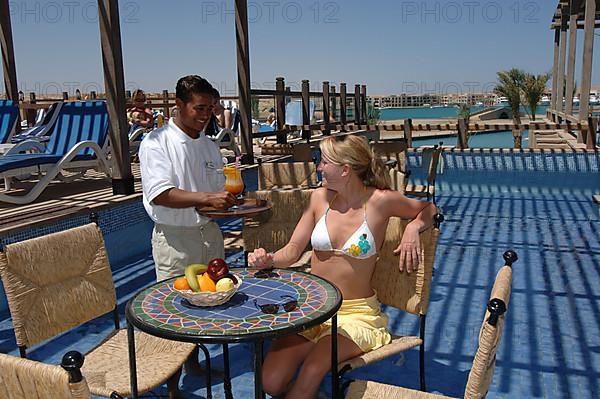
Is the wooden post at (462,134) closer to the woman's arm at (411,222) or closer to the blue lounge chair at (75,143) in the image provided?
the blue lounge chair at (75,143)

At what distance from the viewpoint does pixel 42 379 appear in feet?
3.41

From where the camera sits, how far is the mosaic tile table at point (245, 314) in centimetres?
163

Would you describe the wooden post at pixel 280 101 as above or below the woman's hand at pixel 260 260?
above

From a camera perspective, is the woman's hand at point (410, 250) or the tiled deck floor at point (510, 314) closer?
the woman's hand at point (410, 250)

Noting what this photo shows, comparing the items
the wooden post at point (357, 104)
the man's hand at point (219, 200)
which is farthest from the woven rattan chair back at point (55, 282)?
the wooden post at point (357, 104)

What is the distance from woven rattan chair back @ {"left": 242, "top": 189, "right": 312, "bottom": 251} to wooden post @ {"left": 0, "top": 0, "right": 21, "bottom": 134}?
5216 millimetres

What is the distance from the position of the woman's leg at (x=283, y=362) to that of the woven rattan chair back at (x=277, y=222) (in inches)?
47.2

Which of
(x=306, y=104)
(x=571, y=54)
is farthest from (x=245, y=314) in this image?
(x=571, y=54)

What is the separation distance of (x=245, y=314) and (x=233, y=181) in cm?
89

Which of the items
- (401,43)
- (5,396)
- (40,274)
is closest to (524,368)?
(40,274)

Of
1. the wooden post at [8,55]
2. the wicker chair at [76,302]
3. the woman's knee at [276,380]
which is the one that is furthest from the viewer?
the wooden post at [8,55]

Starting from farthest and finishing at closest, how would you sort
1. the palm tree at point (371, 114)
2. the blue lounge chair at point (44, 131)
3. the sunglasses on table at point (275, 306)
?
1. the palm tree at point (371, 114)
2. the blue lounge chair at point (44, 131)
3. the sunglasses on table at point (275, 306)

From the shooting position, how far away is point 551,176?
9.16 m

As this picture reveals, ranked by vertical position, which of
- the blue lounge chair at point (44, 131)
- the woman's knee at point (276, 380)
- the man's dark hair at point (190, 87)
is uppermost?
the man's dark hair at point (190, 87)
